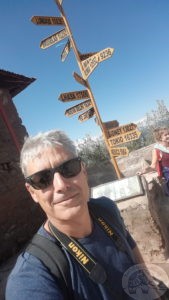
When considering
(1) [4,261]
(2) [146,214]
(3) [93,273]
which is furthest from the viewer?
(1) [4,261]

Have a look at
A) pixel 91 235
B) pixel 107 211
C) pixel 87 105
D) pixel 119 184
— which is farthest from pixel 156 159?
pixel 91 235

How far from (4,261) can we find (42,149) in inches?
192

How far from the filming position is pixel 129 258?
65.3 inches

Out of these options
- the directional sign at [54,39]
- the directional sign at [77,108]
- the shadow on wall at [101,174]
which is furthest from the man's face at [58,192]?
the shadow on wall at [101,174]

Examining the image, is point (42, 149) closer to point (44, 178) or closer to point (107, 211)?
point (44, 178)

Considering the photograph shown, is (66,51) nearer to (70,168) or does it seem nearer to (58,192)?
(70,168)

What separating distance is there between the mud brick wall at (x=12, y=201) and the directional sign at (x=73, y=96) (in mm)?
2423

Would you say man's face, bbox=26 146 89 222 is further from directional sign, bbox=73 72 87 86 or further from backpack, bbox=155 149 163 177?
directional sign, bbox=73 72 87 86

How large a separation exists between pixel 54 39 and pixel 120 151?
2678mm

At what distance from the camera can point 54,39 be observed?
5406 millimetres

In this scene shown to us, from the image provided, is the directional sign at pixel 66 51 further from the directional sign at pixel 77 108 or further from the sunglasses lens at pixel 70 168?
the sunglasses lens at pixel 70 168

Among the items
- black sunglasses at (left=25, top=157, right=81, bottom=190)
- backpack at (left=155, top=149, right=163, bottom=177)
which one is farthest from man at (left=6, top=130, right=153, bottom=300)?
backpack at (left=155, top=149, right=163, bottom=177)

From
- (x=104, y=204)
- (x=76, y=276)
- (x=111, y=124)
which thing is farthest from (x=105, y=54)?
(x=76, y=276)

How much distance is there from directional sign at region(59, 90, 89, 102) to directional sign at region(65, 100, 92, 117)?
0.41 ft
